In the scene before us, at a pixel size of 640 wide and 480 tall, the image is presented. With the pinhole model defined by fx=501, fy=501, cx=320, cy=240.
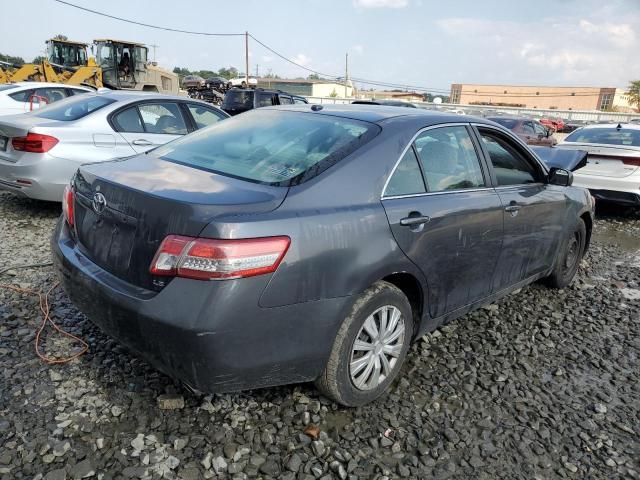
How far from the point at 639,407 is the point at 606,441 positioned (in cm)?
50

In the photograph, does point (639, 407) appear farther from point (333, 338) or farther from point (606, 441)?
point (333, 338)

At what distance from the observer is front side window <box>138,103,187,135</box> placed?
20.4 feet

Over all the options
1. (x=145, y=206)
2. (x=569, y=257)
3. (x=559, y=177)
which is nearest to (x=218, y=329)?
(x=145, y=206)

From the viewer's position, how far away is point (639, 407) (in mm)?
2922

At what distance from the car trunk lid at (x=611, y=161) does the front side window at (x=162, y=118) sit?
6.02 m

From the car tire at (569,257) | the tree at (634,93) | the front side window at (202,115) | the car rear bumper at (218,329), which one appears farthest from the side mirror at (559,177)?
the tree at (634,93)

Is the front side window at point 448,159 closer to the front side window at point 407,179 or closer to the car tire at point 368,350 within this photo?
the front side window at point 407,179

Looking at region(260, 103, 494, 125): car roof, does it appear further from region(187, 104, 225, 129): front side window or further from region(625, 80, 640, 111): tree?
region(625, 80, 640, 111): tree

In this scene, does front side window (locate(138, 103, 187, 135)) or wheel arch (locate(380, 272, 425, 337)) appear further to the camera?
front side window (locate(138, 103, 187, 135))

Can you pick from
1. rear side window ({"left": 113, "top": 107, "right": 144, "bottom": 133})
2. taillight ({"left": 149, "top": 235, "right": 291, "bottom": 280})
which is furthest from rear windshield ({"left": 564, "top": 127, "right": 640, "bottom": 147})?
taillight ({"left": 149, "top": 235, "right": 291, "bottom": 280})

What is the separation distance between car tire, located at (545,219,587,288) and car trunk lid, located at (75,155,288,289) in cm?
312

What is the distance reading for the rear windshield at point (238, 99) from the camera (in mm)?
17234

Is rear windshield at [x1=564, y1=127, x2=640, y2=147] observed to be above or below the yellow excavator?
below

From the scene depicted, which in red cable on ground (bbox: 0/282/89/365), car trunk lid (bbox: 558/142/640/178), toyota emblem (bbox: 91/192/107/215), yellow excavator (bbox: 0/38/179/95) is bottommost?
red cable on ground (bbox: 0/282/89/365)
